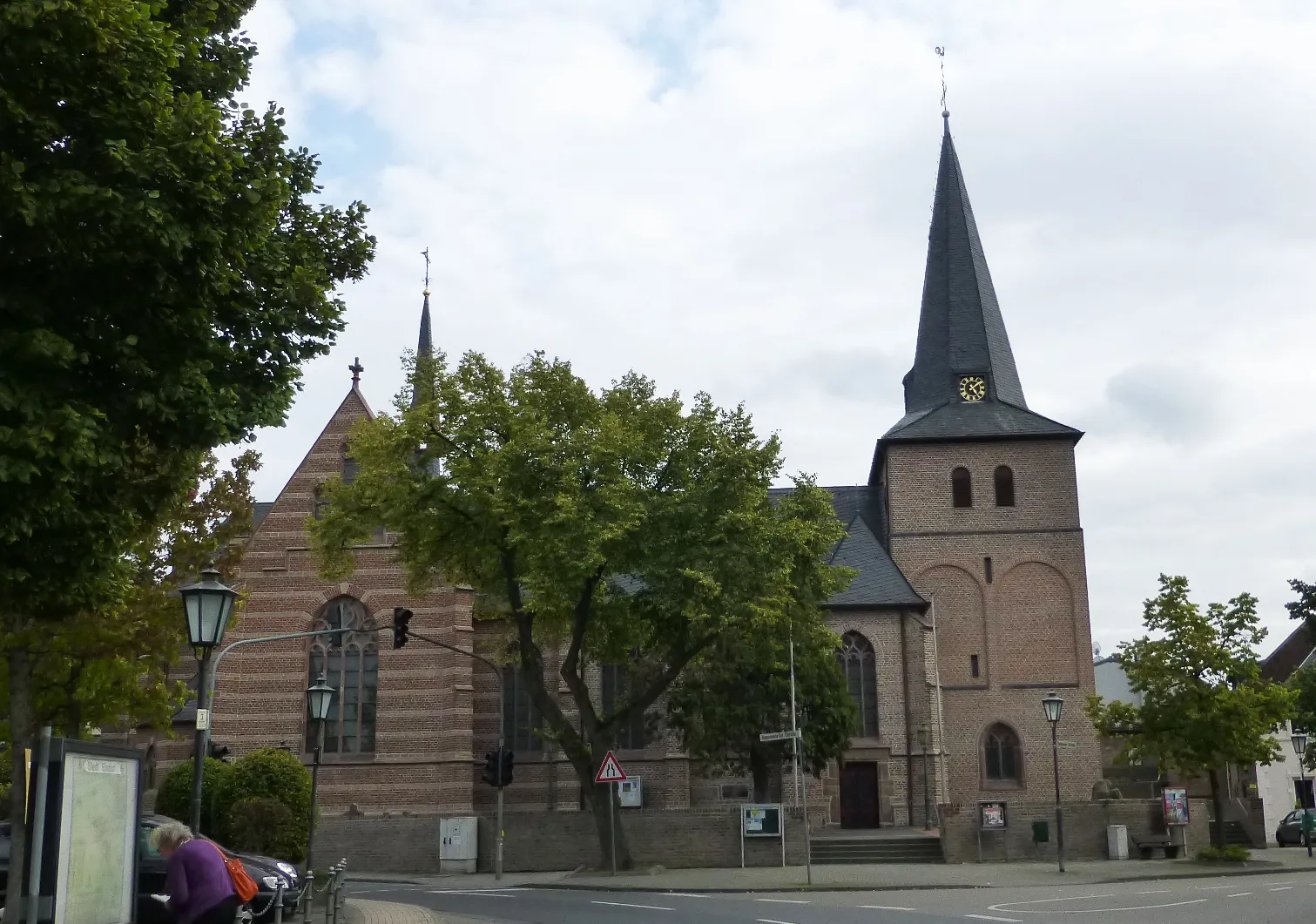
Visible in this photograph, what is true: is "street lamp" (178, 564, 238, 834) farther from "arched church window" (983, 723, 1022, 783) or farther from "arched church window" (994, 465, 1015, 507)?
"arched church window" (994, 465, 1015, 507)

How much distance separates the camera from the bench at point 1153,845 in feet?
105

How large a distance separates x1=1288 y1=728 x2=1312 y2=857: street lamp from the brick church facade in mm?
6245

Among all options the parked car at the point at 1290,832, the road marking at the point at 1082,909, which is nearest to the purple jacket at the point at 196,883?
the road marking at the point at 1082,909

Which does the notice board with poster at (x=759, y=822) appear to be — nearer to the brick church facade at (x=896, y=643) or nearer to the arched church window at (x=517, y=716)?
the brick church facade at (x=896, y=643)

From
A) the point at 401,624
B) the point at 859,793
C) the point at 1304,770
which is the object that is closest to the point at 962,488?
the point at 859,793

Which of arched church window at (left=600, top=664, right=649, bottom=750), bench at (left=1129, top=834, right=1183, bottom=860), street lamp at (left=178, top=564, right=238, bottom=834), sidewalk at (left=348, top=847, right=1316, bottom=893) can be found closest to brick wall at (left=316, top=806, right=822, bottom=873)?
sidewalk at (left=348, top=847, right=1316, bottom=893)

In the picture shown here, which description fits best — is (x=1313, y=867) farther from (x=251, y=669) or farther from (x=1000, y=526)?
(x=251, y=669)

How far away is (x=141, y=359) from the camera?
440 inches

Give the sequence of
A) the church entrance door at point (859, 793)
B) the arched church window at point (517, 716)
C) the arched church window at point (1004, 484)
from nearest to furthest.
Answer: the church entrance door at point (859, 793) < the arched church window at point (517, 716) < the arched church window at point (1004, 484)

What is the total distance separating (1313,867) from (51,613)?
26782 millimetres

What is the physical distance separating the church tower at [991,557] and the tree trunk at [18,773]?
3226 cm

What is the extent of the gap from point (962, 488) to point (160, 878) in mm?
33363

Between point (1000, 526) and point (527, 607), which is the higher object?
point (1000, 526)

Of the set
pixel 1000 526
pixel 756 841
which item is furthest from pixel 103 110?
pixel 1000 526
